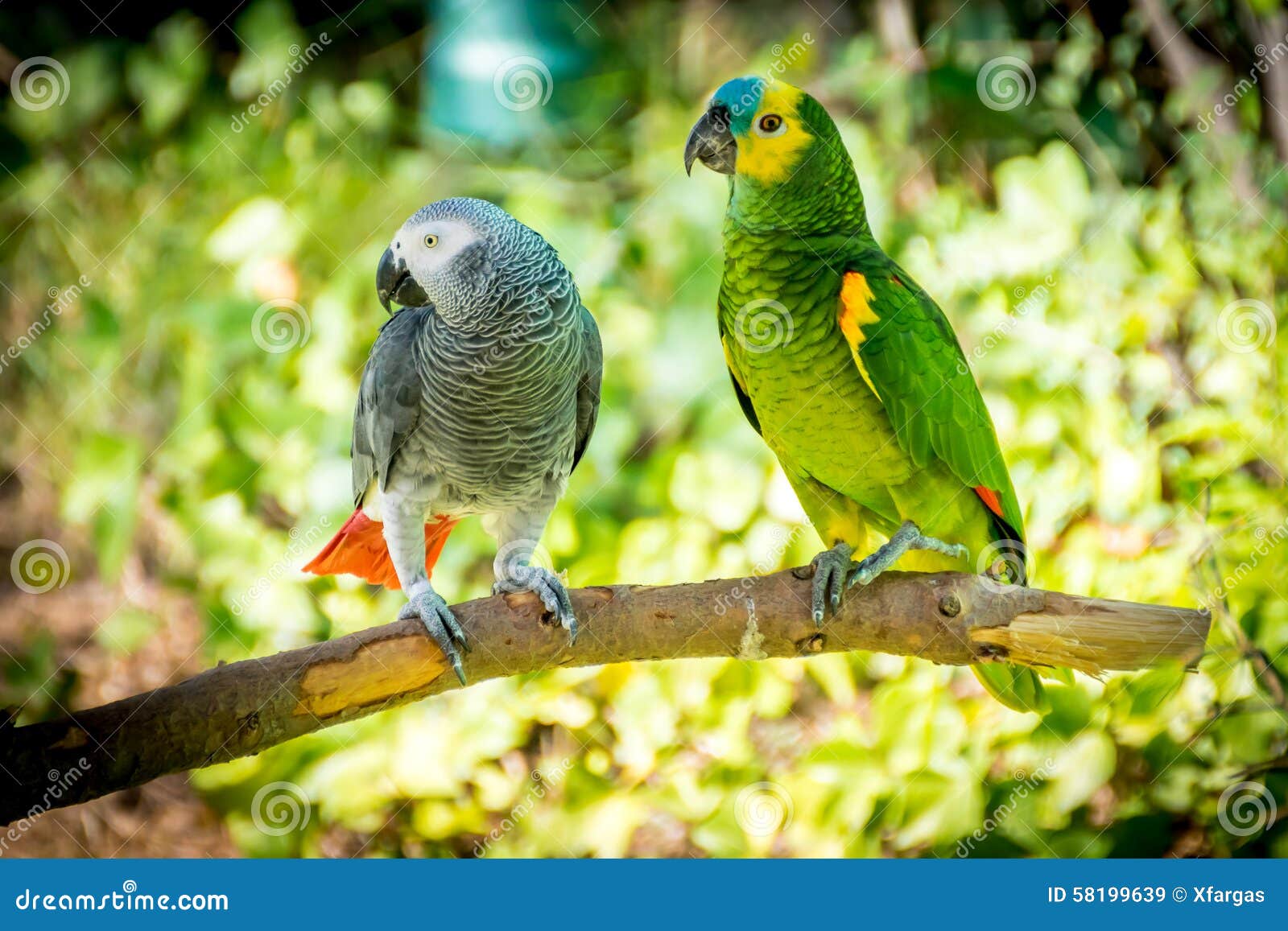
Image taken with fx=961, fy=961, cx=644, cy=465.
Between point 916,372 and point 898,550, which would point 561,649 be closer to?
point 898,550

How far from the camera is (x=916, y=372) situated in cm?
112

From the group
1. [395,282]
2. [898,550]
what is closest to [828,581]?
[898,550]

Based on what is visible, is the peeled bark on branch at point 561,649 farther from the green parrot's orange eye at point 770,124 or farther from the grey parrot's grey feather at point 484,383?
the green parrot's orange eye at point 770,124

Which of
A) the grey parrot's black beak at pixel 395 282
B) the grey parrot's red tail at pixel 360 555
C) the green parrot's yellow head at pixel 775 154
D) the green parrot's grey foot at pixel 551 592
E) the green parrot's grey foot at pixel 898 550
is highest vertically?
the green parrot's yellow head at pixel 775 154

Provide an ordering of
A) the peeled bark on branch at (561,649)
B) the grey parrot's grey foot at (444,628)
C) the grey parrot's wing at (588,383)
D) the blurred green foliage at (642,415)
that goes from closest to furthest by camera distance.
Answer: the peeled bark on branch at (561,649), the grey parrot's grey foot at (444,628), the grey parrot's wing at (588,383), the blurred green foliage at (642,415)

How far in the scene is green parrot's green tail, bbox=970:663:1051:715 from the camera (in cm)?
124

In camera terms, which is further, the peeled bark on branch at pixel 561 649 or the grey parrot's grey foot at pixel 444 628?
the grey parrot's grey foot at pixel 444 628

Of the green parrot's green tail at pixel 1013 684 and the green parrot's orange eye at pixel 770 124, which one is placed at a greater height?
the green parrot's orange eye at pixel 770 124

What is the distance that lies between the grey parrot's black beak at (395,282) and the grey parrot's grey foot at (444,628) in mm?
338

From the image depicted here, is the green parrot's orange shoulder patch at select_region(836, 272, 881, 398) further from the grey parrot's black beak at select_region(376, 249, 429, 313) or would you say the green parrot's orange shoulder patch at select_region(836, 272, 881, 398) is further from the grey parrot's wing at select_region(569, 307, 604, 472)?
the grey parrot's black beak at select_region(376, 249, 429, 313)

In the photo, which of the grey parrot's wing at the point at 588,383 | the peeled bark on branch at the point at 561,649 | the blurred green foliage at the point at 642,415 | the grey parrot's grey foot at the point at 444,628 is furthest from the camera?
the blurred green foliage at the point at 642,415

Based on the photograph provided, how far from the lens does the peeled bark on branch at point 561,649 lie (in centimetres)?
96

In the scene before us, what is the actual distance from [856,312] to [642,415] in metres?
0.58

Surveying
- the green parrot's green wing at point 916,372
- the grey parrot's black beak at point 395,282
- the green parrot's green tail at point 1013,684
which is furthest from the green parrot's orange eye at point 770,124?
the green parrot's green tail at point 1013,684
